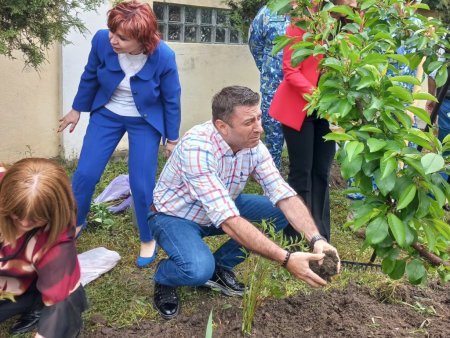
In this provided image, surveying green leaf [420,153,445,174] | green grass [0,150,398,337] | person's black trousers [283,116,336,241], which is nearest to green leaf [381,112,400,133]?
green leaf [420,153,445,174]

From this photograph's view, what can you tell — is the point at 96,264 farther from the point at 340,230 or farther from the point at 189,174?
the point at 340,230

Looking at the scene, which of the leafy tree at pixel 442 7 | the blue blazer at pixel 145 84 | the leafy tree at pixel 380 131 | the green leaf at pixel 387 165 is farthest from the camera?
the leafy tree at pixel 442 7

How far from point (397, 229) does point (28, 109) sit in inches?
156

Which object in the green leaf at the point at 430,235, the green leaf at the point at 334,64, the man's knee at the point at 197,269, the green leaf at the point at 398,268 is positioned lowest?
the man's knee at the point at 197,269

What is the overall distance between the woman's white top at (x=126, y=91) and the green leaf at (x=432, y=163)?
2.20 meters

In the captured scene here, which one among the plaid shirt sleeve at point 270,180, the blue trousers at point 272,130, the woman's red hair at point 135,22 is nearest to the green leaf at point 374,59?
the plaid shirt sleeve at point 270,180

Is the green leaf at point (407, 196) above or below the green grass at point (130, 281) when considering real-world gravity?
above

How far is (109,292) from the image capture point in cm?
328

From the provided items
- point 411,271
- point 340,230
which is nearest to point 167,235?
point 411,271

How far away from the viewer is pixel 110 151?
12.0 ft

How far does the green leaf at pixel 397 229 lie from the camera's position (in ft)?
6.24

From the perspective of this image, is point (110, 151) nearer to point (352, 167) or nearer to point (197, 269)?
point (197, 269)

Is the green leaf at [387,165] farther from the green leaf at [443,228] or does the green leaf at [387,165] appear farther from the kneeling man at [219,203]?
the kneeling man at [219,203]

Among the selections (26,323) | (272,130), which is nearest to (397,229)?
(26,323)
